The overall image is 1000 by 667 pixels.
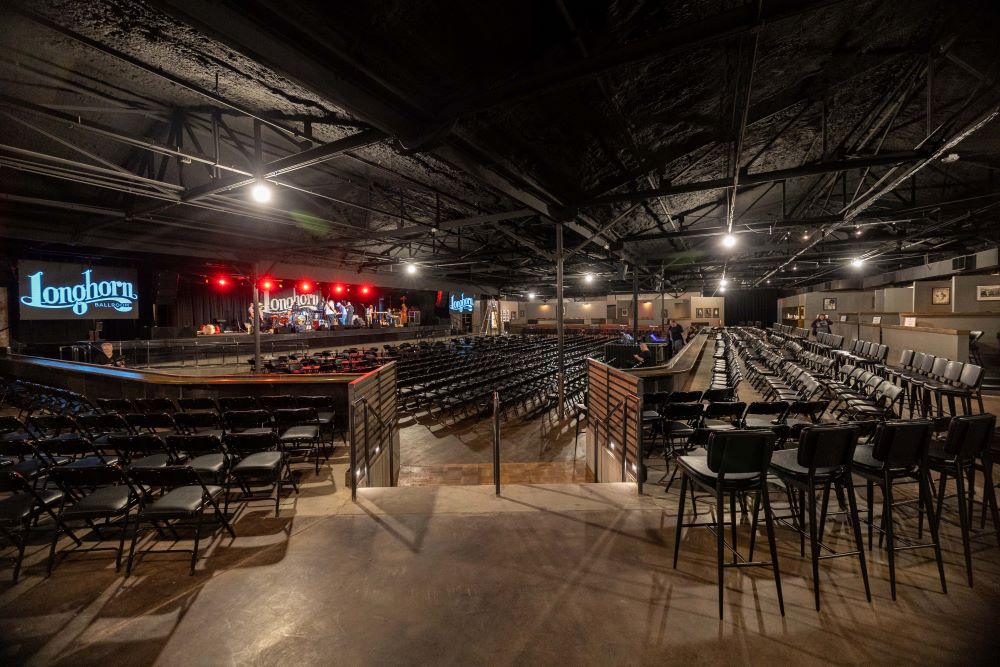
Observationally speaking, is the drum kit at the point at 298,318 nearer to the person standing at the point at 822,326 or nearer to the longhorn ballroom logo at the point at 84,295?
the longhorn ballroom logo at the point at 84,295

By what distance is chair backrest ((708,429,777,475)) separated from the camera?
2.11 meters

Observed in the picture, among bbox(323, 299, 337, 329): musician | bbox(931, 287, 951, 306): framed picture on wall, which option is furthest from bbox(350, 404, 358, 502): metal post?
bbox(931, 287, 951, 306): framed picture on wall

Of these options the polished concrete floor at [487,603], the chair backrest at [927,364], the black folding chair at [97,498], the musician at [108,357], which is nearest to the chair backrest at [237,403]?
the black folding chair at [97,498]

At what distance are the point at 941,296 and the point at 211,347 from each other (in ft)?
78.3

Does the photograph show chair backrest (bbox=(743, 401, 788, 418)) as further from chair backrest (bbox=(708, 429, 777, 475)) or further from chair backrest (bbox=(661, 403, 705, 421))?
chair backrest (bbox=(708, 429, 777, 475))

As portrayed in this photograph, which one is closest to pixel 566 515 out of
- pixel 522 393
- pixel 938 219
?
pixel 522 393

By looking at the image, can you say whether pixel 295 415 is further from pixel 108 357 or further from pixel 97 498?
pixel 108 357

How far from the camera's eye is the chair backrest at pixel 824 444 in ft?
6.95

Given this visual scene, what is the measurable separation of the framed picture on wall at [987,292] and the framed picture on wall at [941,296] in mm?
1535

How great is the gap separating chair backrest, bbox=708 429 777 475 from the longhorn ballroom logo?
14932 millimetres

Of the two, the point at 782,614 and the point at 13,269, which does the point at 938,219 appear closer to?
the point at 782,614

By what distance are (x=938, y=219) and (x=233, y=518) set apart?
1493 cm

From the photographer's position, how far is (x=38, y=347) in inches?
378

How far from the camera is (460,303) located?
923 inches
